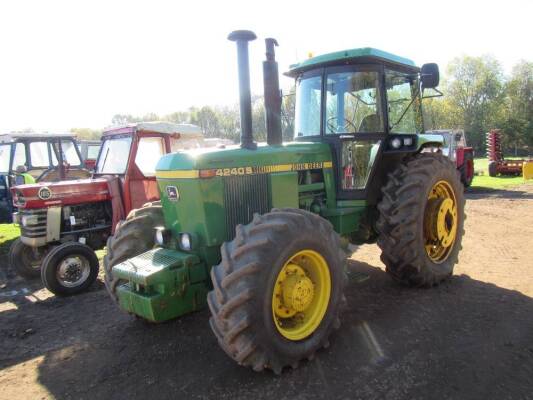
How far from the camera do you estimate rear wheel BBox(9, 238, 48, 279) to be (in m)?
6.84

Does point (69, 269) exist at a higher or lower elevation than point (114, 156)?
lower

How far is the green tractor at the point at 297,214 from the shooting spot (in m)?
3.19

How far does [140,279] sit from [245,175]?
126cm

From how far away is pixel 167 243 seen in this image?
4.24m

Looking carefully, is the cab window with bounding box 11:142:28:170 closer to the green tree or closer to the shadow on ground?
the shadow on ground

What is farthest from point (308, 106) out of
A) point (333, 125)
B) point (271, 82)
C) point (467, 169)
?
point (467, 169)

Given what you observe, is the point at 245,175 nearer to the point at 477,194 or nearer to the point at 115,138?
the point at 115,138

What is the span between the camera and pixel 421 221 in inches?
186

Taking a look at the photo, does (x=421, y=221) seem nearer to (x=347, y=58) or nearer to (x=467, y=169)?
(x=347, y=58)

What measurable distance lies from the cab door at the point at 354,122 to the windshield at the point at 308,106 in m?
0.10

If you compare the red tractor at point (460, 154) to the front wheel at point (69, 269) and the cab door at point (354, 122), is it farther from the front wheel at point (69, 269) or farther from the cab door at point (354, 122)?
the front wheel at point (69, 269)

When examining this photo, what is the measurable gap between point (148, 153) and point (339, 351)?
5.12 m

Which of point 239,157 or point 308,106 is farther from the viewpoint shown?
point 308,106

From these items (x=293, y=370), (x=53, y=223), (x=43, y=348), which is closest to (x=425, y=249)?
(x=293, y=370)
